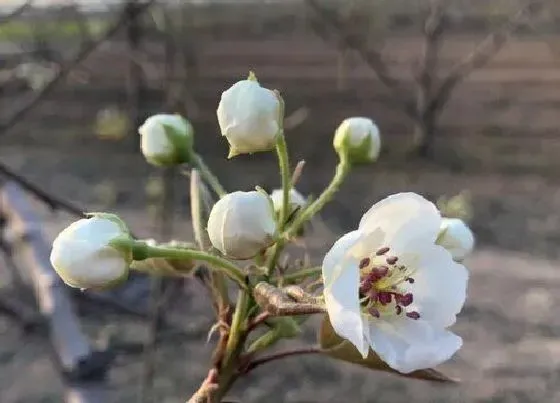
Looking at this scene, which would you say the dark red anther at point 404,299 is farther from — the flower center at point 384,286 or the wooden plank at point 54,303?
the wooden plank at point 54,303

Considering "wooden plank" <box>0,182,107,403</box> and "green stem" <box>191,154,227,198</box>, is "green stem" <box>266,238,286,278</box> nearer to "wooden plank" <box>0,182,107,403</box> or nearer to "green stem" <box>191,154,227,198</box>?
"green stem" <box>191,154,227,198</box>

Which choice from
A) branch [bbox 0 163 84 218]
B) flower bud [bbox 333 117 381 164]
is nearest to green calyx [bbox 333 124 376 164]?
flower bud [bbox 333 117 381 164]

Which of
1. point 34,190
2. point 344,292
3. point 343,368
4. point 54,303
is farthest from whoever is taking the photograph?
point 343,368

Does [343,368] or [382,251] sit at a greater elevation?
[382,251]

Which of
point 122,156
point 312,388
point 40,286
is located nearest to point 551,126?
point 122,156

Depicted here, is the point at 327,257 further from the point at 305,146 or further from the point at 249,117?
the point at 305,146

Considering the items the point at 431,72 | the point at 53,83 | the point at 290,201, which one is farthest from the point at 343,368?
the point at 431,72

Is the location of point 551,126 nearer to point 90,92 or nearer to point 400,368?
point 90,92
